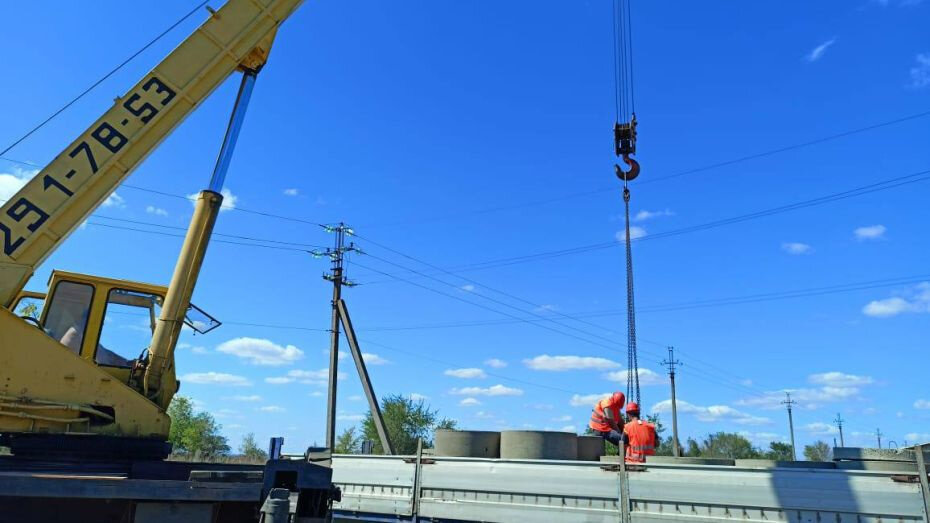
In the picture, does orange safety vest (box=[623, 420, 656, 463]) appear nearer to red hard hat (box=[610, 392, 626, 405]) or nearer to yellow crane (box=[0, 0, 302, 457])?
red hard hat (box=[610, 392, 626, 405])

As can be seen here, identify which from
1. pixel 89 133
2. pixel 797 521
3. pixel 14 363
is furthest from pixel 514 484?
pixel 89 133

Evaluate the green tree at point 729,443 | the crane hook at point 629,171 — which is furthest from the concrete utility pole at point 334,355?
the green tree at point 729,443

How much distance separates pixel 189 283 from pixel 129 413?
1603mm

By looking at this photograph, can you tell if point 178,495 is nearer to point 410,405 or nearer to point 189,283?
point 189,283

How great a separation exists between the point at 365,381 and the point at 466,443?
16.6 metres

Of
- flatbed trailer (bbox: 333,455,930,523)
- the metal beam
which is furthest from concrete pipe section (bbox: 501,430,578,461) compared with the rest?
the metal beam

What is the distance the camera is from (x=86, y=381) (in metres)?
5.94

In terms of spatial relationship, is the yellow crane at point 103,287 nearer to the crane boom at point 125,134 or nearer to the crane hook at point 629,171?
the crane boom at point 125,134

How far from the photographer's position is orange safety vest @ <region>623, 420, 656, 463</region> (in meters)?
7.95

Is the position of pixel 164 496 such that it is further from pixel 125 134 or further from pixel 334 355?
pixel 334 355

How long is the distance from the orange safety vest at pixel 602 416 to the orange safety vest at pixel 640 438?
674 mm

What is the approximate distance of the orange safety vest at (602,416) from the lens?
28.9 ft

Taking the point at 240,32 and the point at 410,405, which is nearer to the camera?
the point at 240,32

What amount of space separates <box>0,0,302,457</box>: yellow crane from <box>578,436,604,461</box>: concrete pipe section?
218 inches
